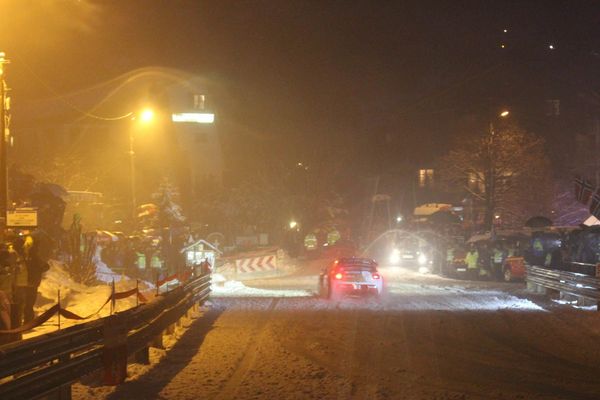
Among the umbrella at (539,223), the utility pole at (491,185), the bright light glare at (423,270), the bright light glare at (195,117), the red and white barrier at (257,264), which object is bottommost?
the bright light glare at (423,270)

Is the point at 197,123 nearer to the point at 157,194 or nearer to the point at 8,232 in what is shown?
the point at 157,194

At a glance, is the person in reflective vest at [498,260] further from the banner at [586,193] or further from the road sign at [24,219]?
the road sign at [24,219]

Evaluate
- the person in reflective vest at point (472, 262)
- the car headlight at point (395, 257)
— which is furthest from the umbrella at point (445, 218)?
the person in reflective vest at point (472, 262)

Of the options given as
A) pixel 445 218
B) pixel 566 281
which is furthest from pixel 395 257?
pixel 566 281

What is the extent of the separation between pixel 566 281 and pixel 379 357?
12.2m

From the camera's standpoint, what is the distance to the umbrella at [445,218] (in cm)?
5903

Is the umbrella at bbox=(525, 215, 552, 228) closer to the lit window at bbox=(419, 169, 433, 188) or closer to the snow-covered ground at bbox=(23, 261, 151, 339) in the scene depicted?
the snow-covered ground at bbox=(23, 261, 151, 339)

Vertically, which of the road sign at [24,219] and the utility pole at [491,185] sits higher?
the utility pole at [491,185]

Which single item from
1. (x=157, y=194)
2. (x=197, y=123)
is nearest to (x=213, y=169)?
(x=197, y=123)

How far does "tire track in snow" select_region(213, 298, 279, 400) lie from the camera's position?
9.18m

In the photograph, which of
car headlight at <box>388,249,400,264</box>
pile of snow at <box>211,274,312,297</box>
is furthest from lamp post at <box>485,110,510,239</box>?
pile of snow at <box>211,274,312,297</box>

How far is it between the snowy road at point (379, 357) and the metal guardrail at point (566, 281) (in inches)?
45.1

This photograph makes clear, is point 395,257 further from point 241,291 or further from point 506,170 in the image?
point 241,291

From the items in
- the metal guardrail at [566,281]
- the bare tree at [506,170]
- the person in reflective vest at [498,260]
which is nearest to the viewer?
the metal guardrail at [566,281]
